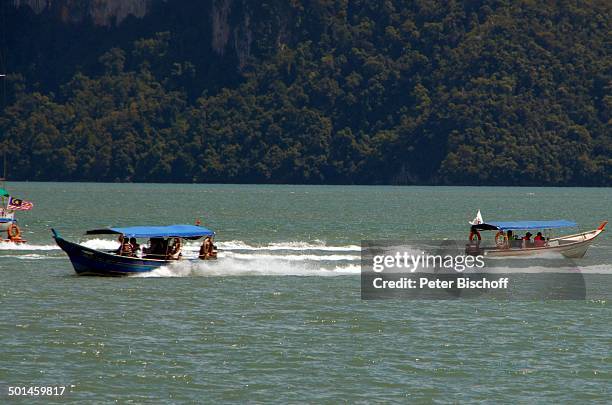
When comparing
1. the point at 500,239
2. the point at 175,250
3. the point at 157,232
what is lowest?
the point at 175,250

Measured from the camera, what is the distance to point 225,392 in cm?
3731

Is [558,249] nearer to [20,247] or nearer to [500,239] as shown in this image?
[500,239]

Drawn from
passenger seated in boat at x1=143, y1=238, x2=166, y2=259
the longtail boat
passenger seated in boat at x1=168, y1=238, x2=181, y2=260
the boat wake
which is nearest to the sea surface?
passenger seated in boat at x1=168, y1=238, x2=181, y2=260

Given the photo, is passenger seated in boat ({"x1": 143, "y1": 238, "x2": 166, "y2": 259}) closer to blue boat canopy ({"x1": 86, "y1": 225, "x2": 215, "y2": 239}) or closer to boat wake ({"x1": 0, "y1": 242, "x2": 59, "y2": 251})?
blue boat canopy ({"x1": 86, "y1": 225, "x2": 215, "y2": 239})

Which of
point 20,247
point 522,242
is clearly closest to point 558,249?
point 522,242

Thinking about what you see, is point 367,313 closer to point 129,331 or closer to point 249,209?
point 129,331

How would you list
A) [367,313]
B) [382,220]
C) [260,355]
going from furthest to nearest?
[382,220]
[367,313]
[260,355]

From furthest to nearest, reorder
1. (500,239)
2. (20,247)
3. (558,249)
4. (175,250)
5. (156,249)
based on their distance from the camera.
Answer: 1. (20,247)
2. (500,239)
3. (558,249)
4. (175,250)
5. (156,249)

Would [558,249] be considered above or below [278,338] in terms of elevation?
Answer: above

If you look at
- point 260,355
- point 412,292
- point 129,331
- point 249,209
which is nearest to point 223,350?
point 260,355

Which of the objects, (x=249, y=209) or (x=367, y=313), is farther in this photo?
(x=249, y=209)

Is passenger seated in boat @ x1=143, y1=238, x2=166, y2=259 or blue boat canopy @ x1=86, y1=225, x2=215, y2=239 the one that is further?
passenger seated in boat @ x1=143, y1=238, x2=166, y2=259

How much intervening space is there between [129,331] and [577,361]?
15.8m

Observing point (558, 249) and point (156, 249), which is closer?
point (156, 249)
